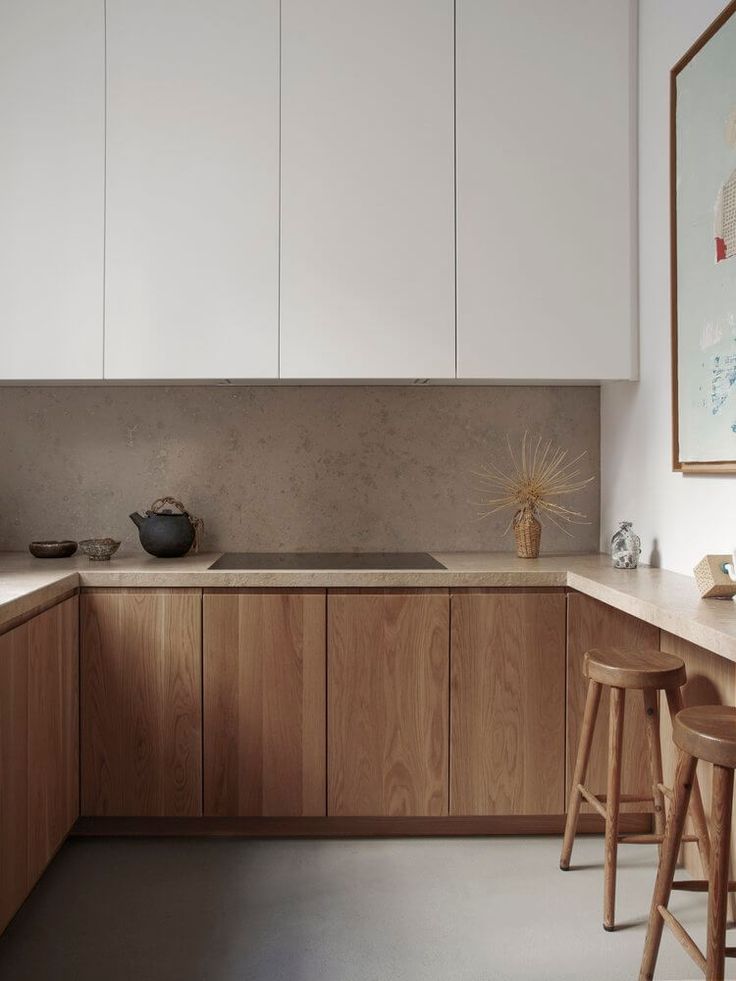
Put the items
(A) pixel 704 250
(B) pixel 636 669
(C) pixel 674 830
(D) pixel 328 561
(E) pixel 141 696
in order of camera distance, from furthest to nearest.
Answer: (D) pixel 328 561
(E) pixel 141 696
(A) pixel 704 250
(B) pixel 636 669
(C) pixel 674 830

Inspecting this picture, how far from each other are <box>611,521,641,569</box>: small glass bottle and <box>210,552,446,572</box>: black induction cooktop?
57cm

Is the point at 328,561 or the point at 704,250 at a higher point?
the point at 704,250

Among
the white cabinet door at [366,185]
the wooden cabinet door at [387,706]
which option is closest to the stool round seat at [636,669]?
the wooden cabinet door at [387,706]

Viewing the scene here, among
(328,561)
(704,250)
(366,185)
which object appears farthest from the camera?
(328,561)

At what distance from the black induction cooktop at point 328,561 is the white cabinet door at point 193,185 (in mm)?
654

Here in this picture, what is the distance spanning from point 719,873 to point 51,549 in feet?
7.84

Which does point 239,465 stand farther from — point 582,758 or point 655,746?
point 655,746

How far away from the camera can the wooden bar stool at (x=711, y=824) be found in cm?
162

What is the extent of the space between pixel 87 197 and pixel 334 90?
3.00 ft

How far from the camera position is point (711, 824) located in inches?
67.1

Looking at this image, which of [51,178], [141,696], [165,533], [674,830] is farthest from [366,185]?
[674,830]

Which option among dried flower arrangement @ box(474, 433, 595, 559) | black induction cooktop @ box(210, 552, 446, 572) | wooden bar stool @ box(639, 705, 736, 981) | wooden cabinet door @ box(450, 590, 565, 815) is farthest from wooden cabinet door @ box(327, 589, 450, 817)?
wooden bar stool @ box(639, 705, 736, 981)

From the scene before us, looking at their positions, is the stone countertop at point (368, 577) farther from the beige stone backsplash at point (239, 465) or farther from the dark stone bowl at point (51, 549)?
the beige stone backsplash at point (239, 465)

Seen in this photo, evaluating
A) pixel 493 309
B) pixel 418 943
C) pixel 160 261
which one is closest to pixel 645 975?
pixel 418 943
